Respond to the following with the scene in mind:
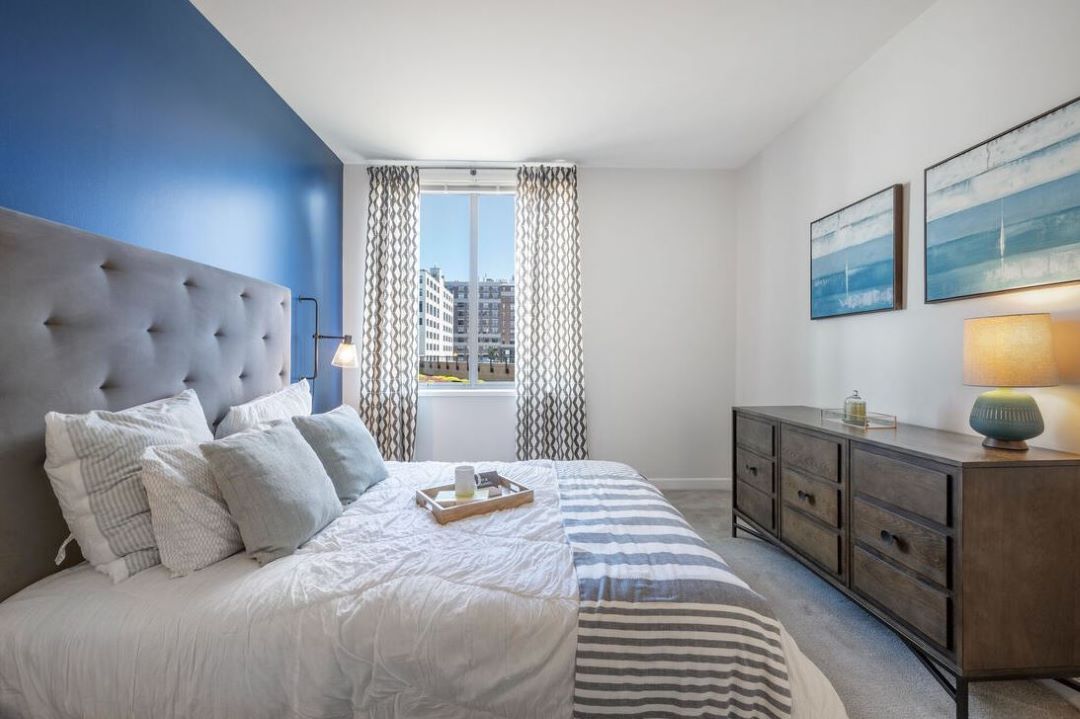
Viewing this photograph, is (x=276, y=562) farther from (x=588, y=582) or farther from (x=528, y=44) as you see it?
(x=528, y=44)

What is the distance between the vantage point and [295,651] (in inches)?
41.3

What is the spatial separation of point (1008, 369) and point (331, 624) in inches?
86.9

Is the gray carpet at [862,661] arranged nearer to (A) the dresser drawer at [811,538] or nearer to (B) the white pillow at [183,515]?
(A) the dresser drawer at [811,538]

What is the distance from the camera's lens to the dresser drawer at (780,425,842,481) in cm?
196

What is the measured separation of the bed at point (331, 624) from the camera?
3.38 feet

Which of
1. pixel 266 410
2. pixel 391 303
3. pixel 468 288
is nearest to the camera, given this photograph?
pixel 266 410

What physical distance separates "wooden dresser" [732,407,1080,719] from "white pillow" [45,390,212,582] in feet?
8.10

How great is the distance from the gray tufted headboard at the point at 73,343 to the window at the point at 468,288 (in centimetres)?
200

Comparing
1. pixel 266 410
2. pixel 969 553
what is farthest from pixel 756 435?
pixel 266 410

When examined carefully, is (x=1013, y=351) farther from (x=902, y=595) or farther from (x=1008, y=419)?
(x=902, y=595)

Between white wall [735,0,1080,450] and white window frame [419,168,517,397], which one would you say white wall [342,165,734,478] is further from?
white wall [735,0,1080,450]

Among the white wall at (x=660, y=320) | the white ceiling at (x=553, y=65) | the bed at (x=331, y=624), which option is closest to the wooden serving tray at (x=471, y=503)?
the bed at (x=331, y=624)

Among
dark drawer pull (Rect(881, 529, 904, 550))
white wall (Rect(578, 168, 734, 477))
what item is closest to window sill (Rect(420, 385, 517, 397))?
white wall (Rect(578, 168, 734, 477))

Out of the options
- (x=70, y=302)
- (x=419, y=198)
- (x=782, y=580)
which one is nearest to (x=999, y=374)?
(x=782, y=580)
